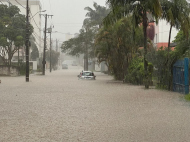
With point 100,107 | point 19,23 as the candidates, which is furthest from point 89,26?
point 100,107

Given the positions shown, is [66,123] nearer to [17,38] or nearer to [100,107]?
[100,107]

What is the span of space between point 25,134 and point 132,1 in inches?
705

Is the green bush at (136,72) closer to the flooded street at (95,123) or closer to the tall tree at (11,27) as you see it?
the flooded street at (95,123)

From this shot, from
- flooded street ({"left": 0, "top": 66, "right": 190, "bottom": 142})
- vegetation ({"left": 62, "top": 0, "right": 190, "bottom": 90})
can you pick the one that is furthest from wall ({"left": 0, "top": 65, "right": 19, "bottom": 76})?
flooded street ({"left": 0, "top": 66, "right": 190, "bottom": 142})

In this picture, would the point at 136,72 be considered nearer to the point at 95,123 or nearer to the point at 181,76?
the point at 181,76

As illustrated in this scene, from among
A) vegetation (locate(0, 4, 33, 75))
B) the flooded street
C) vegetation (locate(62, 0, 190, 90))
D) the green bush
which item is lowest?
the flooded street

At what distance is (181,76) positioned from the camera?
2069 centimetres

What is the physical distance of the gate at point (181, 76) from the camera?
63.8ft

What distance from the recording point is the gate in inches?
766

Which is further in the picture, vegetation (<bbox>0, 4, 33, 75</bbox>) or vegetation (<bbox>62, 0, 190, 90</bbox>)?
vegetation (<bbox>0, 4, 33, 75</bbox>)

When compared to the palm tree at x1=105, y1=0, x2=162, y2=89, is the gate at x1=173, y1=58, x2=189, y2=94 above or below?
below

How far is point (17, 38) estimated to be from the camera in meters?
51.1

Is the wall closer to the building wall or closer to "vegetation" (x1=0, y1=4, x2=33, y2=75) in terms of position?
"vegetation" (x1=0, y1=4, x2=33, y2=75)

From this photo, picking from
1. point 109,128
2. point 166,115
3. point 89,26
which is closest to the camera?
point 109,128
